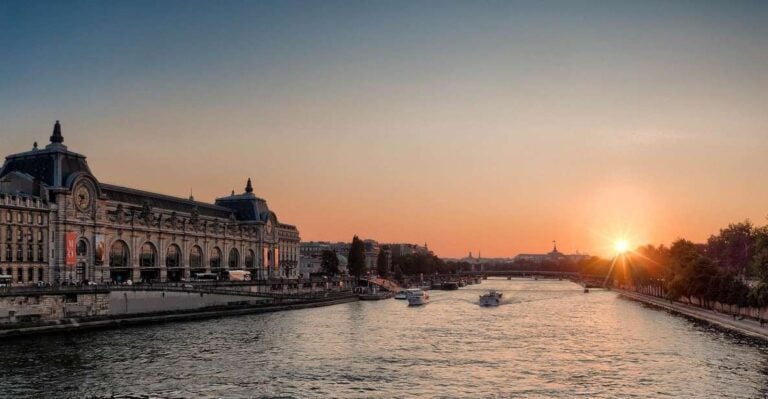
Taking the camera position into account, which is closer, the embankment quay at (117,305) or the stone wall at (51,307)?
the stone wall at (51,307)

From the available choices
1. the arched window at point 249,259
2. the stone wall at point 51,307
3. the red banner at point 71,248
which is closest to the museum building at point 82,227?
the red banner at point 71,248

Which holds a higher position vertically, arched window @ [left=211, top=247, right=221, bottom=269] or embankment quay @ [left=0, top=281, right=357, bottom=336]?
arched window @ [left=211, top=247, right=221, bottom=269]

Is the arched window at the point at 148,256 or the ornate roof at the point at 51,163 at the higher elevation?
the ornate roof at the point at 51,163

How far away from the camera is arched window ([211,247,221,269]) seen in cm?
17012

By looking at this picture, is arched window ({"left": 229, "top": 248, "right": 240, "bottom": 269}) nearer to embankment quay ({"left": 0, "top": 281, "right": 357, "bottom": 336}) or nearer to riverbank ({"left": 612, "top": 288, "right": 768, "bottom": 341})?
embankment quay ({"left": 0, "top": 281, "right": 357, "bottom": 336})

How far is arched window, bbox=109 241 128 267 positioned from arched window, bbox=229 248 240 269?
46.0 meters

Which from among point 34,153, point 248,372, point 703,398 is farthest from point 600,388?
point 34,153

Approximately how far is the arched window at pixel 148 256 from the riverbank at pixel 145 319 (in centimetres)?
2374

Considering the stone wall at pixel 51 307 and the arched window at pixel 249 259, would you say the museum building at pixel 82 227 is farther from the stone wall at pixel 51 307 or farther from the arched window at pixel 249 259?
the arched window at pixel 249 259

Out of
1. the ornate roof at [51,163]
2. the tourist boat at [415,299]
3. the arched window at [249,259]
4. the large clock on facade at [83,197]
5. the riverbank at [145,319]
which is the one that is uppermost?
the ornate roof at [51,163]

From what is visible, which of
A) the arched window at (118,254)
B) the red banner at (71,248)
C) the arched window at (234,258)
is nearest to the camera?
the red banner at (71,248)

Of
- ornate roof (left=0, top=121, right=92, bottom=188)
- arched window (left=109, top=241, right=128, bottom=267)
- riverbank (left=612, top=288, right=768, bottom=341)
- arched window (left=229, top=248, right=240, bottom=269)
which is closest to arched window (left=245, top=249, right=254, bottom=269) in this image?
arched window (left=229, top=248, right=240, bottom=269)

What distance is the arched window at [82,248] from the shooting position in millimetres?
120125

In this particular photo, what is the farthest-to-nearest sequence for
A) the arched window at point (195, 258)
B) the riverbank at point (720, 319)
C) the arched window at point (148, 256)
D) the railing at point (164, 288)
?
the arched window at point (195, 258), the arched window at point (148, 256), the railing at point (164, 288), the riverbank at point (720, 319)
